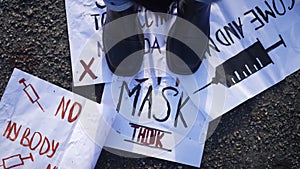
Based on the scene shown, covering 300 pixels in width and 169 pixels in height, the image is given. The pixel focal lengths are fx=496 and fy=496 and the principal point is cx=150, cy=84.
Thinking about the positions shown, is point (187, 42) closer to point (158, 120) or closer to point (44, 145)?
point (158, 120)

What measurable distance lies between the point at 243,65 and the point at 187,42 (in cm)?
15

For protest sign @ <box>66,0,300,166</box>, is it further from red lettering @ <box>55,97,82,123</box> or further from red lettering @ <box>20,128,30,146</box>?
red lettering @ <box>20,128,30,146</box>

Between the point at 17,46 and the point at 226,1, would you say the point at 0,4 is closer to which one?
the point at 17,46

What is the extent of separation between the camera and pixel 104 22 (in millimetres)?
1214

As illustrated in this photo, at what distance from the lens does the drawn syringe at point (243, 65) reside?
1.19m

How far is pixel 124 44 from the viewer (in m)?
1.17

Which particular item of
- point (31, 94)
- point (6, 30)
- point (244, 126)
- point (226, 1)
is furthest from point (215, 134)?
point (6, 30)

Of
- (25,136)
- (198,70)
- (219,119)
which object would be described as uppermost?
(25,136)

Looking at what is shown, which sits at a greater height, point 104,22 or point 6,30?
point 6,30

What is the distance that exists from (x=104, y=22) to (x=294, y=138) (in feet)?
1.76

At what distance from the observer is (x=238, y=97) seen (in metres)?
1.19

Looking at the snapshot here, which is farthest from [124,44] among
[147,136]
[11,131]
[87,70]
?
[11,131]

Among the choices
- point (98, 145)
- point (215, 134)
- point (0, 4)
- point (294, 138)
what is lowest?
point (294, 138)

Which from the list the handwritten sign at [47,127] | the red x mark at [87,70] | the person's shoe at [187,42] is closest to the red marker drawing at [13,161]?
the handwritten sign at [47,127]
